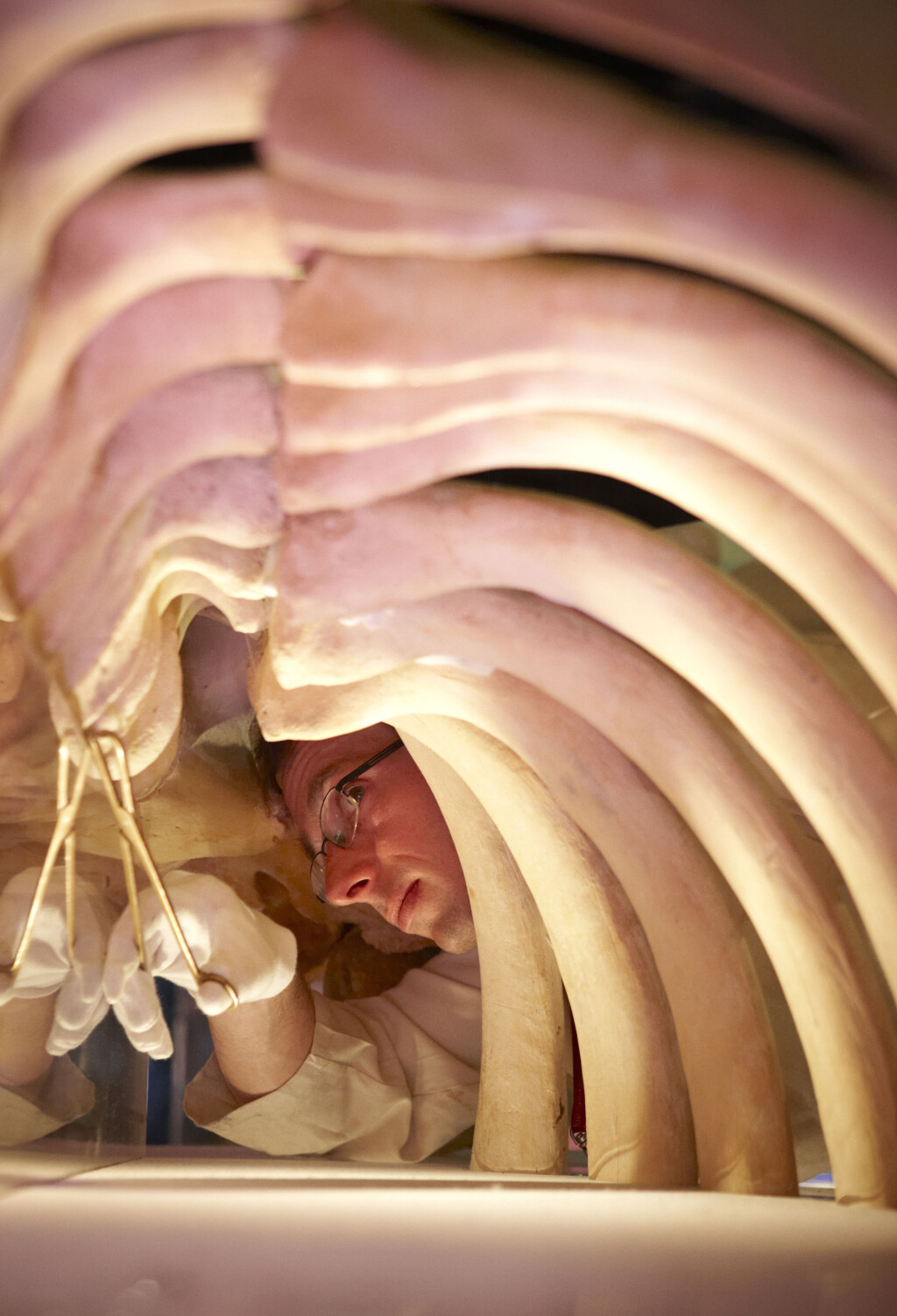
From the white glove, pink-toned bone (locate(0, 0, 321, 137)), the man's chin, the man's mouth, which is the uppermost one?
the man's mouth

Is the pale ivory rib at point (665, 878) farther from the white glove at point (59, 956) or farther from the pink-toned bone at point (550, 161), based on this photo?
the pink-toned bone at point (550, 161)

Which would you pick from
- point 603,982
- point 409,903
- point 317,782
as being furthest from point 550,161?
point 409,903

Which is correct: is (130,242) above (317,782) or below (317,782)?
below

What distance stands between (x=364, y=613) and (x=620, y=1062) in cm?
67

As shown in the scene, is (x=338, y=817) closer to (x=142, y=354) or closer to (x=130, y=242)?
(x=142, y=354)

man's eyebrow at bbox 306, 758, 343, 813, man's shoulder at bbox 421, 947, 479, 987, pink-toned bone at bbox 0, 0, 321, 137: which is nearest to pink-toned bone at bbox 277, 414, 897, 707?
pink-toned bone at bbox 0, 0, 321, 137

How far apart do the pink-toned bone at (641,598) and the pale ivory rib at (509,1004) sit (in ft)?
1.60

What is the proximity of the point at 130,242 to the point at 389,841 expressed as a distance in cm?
147

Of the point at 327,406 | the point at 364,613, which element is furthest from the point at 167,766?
the point at 327,406

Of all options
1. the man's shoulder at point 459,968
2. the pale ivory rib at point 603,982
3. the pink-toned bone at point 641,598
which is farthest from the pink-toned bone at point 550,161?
the man's shoulder at point 459,968

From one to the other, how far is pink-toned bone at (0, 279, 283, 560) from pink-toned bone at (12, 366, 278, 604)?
0.06 meters

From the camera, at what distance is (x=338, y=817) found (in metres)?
1.92

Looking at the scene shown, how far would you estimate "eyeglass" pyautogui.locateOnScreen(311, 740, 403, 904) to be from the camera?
6.23ft

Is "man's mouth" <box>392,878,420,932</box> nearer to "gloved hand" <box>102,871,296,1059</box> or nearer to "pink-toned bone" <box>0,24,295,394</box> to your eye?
"gloved hand" <box>102,871,296,1059</box>
